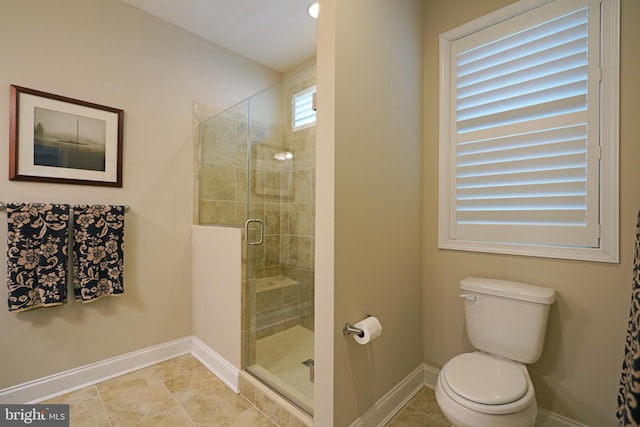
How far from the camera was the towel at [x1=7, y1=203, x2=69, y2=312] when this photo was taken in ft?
5.23

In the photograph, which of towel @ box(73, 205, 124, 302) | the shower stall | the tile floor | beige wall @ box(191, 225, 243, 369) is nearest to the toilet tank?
the tile floor

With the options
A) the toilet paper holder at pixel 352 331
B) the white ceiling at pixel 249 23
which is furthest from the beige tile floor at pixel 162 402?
the white ceiling at pixel 249 23

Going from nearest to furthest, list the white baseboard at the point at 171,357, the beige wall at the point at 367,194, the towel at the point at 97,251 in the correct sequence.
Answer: the beige wall at the point at 367,194
the white baseboard at the point at 171,357
the towel at the point at 97,251

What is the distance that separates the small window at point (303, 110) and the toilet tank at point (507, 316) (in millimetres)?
1549

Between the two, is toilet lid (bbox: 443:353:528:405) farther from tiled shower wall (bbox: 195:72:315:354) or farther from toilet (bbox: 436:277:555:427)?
tiled shower wall (bbox: 195:72:315:354)

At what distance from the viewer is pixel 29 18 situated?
1.68 meters

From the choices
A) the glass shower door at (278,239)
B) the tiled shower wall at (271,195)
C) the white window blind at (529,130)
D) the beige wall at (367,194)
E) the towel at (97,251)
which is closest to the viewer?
the beige wall at (367,194)

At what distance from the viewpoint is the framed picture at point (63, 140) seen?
165 centimetres

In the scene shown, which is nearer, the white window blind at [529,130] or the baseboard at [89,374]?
the white window blind at [529,130]

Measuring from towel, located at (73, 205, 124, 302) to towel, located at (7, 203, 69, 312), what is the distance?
7 centimetres

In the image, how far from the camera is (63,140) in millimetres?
1803

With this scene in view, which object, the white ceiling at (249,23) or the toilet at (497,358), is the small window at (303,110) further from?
the toilet at (497,358)

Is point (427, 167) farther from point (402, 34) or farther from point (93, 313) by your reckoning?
point (93, 313)

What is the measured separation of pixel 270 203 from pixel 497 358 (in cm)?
181
